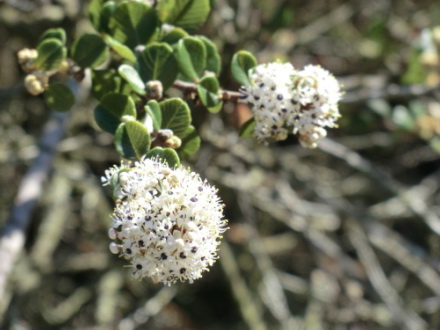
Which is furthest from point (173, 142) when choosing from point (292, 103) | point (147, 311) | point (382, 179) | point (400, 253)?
point (400, 253)

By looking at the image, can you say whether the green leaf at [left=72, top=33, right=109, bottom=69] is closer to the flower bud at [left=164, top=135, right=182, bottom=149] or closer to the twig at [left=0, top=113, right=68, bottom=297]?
the flower bud at [left=164, top=135, right=182, bottom=149]

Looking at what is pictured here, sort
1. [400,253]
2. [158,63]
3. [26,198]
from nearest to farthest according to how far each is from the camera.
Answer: [158,63], [26,198], [400,253]

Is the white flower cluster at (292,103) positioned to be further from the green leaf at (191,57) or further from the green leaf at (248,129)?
the green leaf at (191,57)

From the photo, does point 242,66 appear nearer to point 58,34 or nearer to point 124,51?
point 124,51

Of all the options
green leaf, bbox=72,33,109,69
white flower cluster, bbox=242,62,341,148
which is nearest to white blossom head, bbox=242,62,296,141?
white flower cluster, bbox=242,62,341,148

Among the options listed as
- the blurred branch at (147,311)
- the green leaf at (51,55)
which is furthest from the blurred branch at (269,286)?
the green leaf at (51,55)

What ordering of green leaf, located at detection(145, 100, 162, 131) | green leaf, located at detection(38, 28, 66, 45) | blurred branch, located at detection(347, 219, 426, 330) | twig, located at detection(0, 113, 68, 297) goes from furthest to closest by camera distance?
blurred branch, located at detection(347, 219, 426, 330) < twig, located at detection(0, 113, 68, 297) < green leaf, located at detection(38, 28, 66, 45) < green leaf, located at detection(145, 100, 162, 131)
